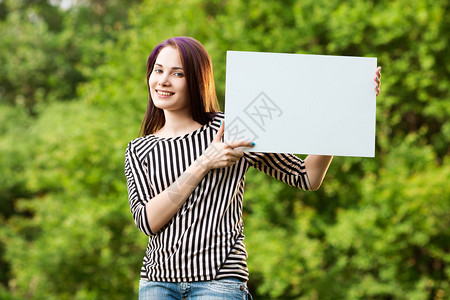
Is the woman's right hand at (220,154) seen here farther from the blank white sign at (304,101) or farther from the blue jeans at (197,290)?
the blue jeans at (197,290)

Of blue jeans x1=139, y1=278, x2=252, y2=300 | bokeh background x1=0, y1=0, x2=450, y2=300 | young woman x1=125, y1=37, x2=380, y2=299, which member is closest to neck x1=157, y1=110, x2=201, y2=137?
young woman x1=125, y1=37, x2=380, y2=299

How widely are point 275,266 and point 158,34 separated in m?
3.18

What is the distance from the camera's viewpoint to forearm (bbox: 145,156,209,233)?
169cm

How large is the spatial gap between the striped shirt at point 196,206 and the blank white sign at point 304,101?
11cm

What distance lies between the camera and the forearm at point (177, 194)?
5.55 feet

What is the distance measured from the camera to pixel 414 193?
19.7 feet

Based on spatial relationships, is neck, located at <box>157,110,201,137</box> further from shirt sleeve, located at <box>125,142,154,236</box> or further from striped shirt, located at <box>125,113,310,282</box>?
shirt sleeve, located at <box>125,142,154,236</box>

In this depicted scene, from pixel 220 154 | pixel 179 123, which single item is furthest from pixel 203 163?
pixel 179 123

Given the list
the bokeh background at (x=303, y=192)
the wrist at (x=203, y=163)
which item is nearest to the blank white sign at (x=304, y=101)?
the wrist at (x=203, y=163)

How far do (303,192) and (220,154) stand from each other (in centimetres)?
566

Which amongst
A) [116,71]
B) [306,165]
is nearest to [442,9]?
[116,71]

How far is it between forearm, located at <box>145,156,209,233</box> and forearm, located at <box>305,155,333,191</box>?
349 mm

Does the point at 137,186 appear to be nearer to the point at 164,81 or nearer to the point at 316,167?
the point at 164,81

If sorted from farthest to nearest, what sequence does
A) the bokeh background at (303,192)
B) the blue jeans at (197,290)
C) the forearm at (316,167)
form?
the bokeh background at (303,192) → the forearm at (316,167) → the blue jeans at (197,290)
